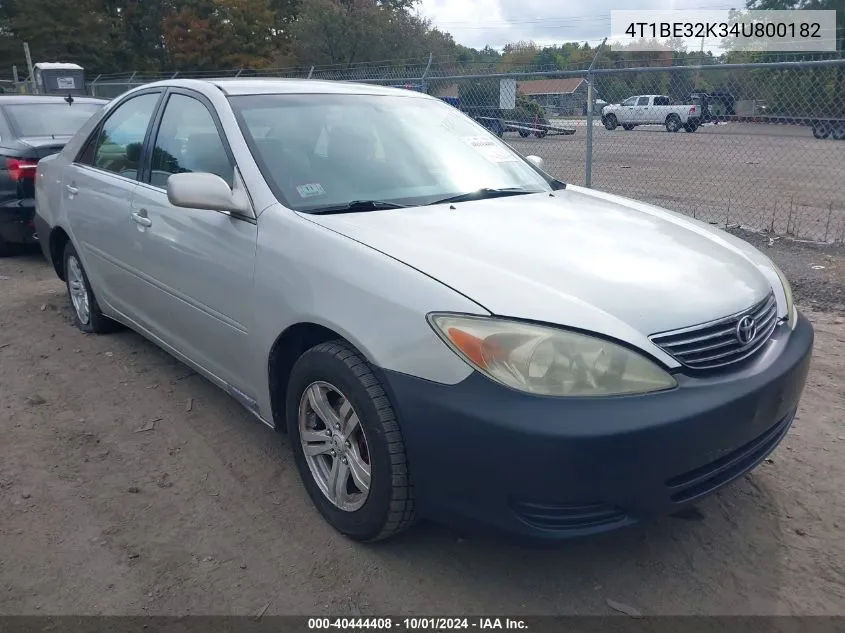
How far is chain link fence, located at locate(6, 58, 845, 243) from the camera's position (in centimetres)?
858

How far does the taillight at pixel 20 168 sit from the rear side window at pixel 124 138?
2.43 meters

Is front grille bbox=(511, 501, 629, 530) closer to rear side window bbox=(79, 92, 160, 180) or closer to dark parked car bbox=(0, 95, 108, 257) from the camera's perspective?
rear side window bbox=(79, 92, 160, 180)

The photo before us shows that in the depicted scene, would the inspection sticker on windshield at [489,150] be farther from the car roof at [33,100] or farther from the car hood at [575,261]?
the car roof at [33,100]

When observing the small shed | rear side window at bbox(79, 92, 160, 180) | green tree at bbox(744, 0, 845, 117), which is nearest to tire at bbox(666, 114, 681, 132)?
green tree at bbox(744, 0, 845, 117)

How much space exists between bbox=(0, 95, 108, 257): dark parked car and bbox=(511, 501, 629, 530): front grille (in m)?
6.16

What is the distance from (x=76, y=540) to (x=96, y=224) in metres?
2.16

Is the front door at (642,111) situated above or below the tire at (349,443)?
above

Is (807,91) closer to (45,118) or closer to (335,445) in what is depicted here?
(45,118)

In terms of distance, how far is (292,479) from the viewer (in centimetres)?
312

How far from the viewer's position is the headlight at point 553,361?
2.11 metres

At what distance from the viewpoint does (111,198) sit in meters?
4.05

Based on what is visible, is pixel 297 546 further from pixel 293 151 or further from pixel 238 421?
pixel 293 151

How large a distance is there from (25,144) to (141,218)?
3.90m

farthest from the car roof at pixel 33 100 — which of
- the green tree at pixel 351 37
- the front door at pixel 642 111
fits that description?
the green tree at pixel 351 37
